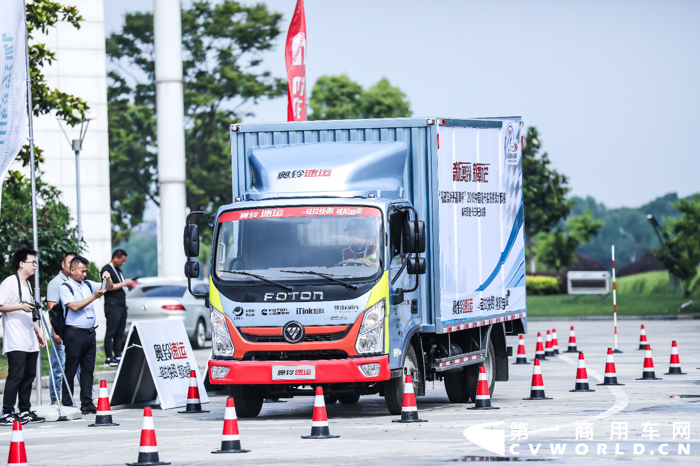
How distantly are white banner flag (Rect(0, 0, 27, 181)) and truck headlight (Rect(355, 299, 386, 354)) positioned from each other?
5228mm

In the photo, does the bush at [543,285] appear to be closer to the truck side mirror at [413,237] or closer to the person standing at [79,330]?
the person standing at [79,330]

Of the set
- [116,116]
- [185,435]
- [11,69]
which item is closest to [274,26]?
[116,116]

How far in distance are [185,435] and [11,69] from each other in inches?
223

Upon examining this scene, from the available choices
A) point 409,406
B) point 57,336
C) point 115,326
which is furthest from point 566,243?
point 409,406

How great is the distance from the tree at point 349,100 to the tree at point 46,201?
4214 centimetres

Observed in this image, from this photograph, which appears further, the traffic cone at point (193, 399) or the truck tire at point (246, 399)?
the traffic cone at point (193, 399)

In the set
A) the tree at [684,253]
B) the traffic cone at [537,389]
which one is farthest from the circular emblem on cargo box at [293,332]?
the tree at [684,253]

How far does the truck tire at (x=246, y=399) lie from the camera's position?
1434cm

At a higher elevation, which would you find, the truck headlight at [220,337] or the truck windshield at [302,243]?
the truck windshield at [302,243]

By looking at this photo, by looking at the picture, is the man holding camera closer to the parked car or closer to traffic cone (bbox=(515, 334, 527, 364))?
traffic cone (bbox=(515, 334, 527, 364))

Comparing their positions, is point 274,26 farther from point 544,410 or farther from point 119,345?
point 544,410

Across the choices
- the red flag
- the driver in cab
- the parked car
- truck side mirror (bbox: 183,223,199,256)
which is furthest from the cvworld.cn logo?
the red flag

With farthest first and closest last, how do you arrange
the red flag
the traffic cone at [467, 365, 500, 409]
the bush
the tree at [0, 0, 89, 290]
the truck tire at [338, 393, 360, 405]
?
the bush < the red flag < the tree at [0, 0, 89, 290] < the truck tire at [338, 393, 360, 405] < the traffic cone at [467, 365, 500, 409]

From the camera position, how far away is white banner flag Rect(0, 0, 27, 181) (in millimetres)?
15648
